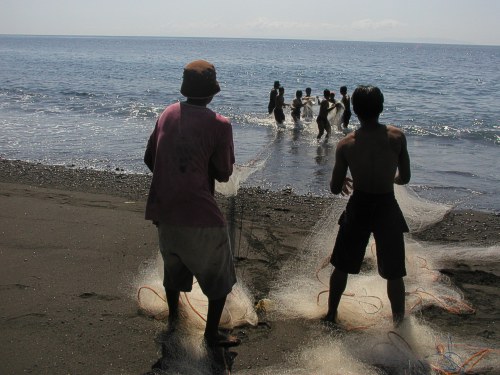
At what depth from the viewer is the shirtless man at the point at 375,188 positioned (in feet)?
11.5

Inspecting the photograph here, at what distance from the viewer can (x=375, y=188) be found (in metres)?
3.57

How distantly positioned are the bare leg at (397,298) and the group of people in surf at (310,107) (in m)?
10.9

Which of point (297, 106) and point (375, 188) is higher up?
point (375, 188)

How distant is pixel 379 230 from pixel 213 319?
125 cm

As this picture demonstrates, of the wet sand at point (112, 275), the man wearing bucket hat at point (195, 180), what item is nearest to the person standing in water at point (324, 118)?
the wet sand at point (112, 275)

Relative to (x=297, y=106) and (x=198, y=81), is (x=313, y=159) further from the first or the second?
(x=198, y=81)

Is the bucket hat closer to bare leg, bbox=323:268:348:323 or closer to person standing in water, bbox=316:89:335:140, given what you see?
bare leg, bbox=323:268:348:323

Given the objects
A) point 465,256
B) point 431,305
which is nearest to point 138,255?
point 431,305

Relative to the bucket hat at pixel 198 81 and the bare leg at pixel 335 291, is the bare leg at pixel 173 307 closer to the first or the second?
the bare leg at pixel 335 291

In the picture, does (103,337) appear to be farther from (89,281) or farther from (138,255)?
(138,255)

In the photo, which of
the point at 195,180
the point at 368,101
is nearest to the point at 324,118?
the point at 368,101

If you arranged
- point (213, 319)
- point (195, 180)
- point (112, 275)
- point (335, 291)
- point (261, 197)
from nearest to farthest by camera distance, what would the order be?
point (195, 180) → point (213, 319) → point (335, 291) → point (112, 275) → point (261, 197)

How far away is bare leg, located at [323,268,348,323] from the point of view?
3.79 meters

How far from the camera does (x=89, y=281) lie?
4.41 meters
